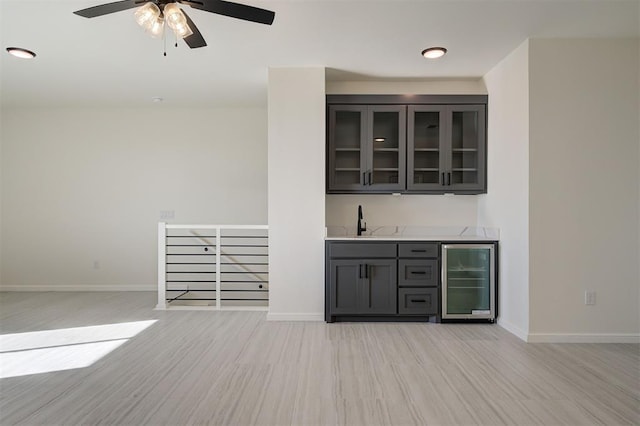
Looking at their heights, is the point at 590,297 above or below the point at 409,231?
below

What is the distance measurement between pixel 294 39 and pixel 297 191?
1.45 metres

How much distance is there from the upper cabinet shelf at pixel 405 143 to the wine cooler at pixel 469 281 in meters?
0.69

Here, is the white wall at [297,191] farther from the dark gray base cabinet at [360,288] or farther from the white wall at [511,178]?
the white wall at [511,178]

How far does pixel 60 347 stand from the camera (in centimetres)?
306

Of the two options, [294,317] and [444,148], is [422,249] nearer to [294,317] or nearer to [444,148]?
[444,148]

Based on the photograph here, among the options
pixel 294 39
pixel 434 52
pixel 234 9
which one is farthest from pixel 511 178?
pixel 234 9

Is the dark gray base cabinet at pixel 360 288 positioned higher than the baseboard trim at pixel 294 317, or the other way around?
the dark gray base cabinet at pixel 360 288

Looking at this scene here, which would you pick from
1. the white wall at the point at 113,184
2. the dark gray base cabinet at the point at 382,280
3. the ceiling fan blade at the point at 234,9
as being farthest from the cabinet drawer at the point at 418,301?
the ceiling fan blade at the point at 234,9

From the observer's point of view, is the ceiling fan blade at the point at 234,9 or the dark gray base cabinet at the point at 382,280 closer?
the ceiling fan blade at the point at 234,9

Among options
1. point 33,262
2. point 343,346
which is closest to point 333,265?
point 343,346

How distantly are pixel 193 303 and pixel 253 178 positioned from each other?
6.37ft

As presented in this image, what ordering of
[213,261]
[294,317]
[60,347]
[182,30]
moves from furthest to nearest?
1. [213,261]
2. [294,317]
3. [60,347]
4. [182,30]

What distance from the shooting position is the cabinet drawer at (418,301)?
12.1 ft

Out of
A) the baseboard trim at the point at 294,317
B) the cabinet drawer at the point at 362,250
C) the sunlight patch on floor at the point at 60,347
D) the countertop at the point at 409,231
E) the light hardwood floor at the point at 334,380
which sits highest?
the countertop at the point at 409,231
